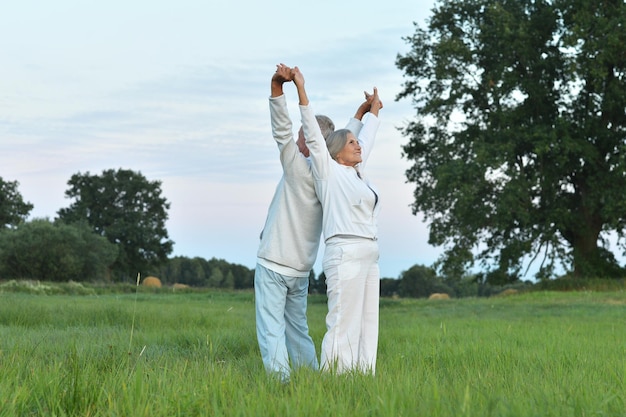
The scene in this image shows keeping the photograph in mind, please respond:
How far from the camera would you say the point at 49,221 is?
4219 centimetres

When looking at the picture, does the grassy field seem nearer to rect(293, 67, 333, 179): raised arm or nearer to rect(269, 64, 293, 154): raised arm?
rect(293, 67, 333, 179): raised arm

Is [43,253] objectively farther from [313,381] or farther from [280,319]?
[313,381]

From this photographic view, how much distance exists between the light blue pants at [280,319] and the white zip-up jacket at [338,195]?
0.54 m

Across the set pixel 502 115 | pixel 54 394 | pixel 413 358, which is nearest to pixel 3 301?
pixel 413 358

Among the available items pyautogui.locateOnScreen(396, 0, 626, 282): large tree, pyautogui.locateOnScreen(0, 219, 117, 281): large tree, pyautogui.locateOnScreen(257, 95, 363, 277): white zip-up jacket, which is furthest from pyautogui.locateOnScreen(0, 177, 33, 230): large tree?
pyautogui.locateOnScreen(257, 95, 363, 277): white zip-up jacket

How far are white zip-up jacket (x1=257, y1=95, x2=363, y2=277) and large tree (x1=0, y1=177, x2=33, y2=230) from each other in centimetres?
5150

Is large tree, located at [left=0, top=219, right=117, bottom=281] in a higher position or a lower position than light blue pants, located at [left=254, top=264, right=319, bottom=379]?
higher

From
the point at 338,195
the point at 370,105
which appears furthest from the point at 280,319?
the point at 370,105

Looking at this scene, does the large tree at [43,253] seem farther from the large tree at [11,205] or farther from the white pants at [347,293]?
the white pants at [347,293]

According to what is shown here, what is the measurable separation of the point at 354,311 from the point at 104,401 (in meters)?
1.88

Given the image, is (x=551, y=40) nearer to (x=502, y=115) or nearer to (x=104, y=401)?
(x=502, y=115)

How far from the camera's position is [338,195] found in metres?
4.85

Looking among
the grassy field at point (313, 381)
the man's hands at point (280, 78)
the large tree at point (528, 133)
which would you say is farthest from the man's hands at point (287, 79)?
the large tree at point (528, 133)

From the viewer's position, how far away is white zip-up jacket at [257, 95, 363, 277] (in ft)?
16.4
